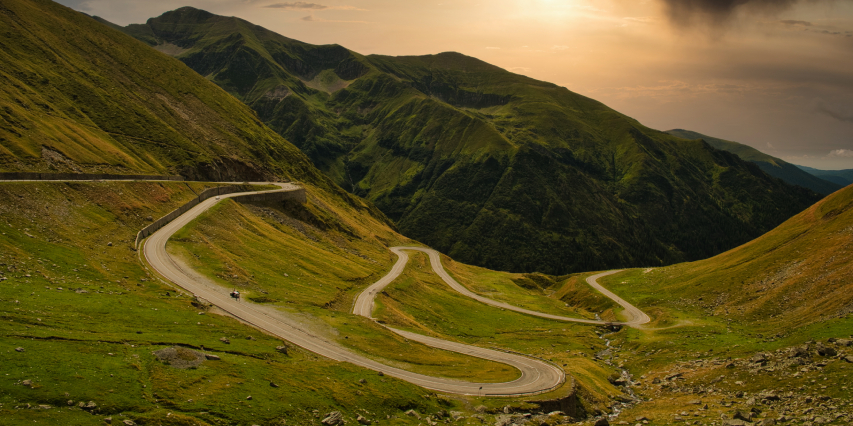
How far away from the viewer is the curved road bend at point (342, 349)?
50781 mm

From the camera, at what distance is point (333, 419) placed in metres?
35.8

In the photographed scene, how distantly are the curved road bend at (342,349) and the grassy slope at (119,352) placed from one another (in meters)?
3.95

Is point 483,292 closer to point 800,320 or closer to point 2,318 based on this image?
point 800,320

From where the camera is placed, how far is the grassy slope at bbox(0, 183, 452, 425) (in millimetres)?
29469

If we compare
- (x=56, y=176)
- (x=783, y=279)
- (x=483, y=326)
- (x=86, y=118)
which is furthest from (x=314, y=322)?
(x=86, y=118)

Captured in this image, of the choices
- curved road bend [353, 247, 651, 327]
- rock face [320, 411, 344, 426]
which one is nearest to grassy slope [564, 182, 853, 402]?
curved road bend [353, 247, 651, 327]

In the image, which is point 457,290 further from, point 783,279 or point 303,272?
point 783,279

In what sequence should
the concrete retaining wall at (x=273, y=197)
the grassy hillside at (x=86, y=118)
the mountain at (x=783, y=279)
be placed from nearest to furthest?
the mountain at (x=783, y=279) < the grassy hillside at (x=86, y=118) < the concrete retaining wall at (x=273, y=197)

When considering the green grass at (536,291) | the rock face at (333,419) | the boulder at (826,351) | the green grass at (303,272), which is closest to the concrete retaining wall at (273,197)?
the green grass at (303,272)

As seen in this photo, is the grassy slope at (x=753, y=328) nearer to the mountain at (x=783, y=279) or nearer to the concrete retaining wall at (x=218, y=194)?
the mountain at (x=783, y=279)

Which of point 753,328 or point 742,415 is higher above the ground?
point 742,415

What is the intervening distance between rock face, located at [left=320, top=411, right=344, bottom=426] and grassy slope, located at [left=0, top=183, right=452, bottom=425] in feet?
2.85

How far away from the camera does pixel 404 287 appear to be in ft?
354

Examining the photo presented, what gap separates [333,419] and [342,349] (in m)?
18.2
